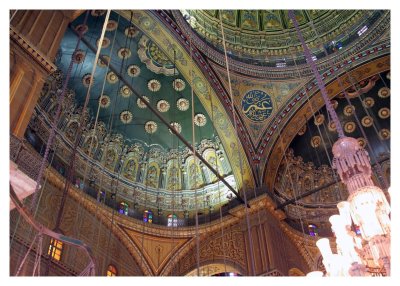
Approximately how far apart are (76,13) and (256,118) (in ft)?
20.2

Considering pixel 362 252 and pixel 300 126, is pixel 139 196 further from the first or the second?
pixel 362 252

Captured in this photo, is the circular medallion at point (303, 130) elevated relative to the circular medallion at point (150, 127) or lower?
lower

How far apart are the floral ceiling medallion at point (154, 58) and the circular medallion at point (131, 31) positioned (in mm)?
300

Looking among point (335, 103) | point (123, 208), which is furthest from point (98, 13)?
point (335, 103)

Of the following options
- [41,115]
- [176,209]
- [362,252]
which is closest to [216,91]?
[176,209]

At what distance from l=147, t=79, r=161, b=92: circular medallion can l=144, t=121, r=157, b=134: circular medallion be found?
95 cm

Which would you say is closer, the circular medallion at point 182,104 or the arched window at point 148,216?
the arched window at point 148,216

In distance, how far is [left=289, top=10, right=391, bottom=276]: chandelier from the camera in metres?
4.14

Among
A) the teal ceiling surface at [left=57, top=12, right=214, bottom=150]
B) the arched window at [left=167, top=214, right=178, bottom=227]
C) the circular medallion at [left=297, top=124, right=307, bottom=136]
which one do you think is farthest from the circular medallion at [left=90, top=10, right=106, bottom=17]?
the circular medallion at [left=297, top=124, right=307, bottom=136]

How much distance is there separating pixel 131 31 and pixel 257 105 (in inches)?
149

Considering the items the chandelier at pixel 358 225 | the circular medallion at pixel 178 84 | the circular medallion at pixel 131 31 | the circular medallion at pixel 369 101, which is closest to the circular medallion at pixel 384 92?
the circular medallion at pixel 369 101

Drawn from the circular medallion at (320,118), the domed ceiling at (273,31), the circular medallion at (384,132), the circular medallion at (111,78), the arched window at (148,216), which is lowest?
the arched window at (148,216)

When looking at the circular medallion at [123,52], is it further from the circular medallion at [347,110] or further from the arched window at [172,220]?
the circular medallion at [347,110]

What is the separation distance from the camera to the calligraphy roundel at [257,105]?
11.0 metres
